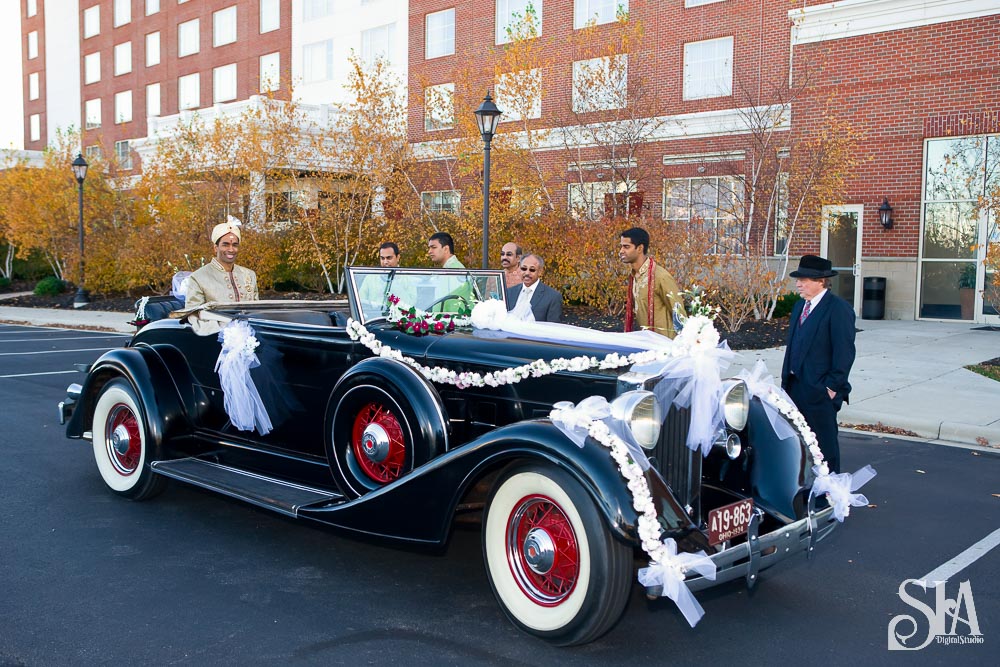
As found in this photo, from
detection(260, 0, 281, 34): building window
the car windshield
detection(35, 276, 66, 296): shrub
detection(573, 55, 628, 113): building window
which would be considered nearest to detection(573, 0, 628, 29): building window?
detection(573, 55, 628, 113): building window

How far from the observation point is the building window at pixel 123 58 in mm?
42062

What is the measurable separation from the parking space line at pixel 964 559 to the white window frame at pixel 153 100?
137 ft

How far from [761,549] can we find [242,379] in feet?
Answer: 10.1

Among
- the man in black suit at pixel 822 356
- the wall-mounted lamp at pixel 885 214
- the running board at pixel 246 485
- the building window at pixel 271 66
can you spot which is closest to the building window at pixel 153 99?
the building window at pixel 271 66

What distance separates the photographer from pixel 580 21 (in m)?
24.4

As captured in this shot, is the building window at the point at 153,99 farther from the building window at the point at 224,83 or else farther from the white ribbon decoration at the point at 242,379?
the white ribbon decoration at the point at 242,379

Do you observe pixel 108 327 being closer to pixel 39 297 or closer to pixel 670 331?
pixel 39 297

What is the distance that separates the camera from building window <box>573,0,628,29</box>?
23.8m

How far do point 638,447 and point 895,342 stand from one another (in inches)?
474

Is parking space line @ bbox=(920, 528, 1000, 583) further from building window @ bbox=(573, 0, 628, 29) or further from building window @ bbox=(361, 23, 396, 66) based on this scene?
building window @ bbox=(361, 23, 396, 66)

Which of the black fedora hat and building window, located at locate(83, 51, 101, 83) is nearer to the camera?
the black fedora hat

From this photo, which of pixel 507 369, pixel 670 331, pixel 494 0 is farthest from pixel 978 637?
pixel 494 0

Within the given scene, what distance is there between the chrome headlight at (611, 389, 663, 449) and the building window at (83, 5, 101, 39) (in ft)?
159

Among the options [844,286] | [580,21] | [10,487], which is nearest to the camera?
[10,487]
